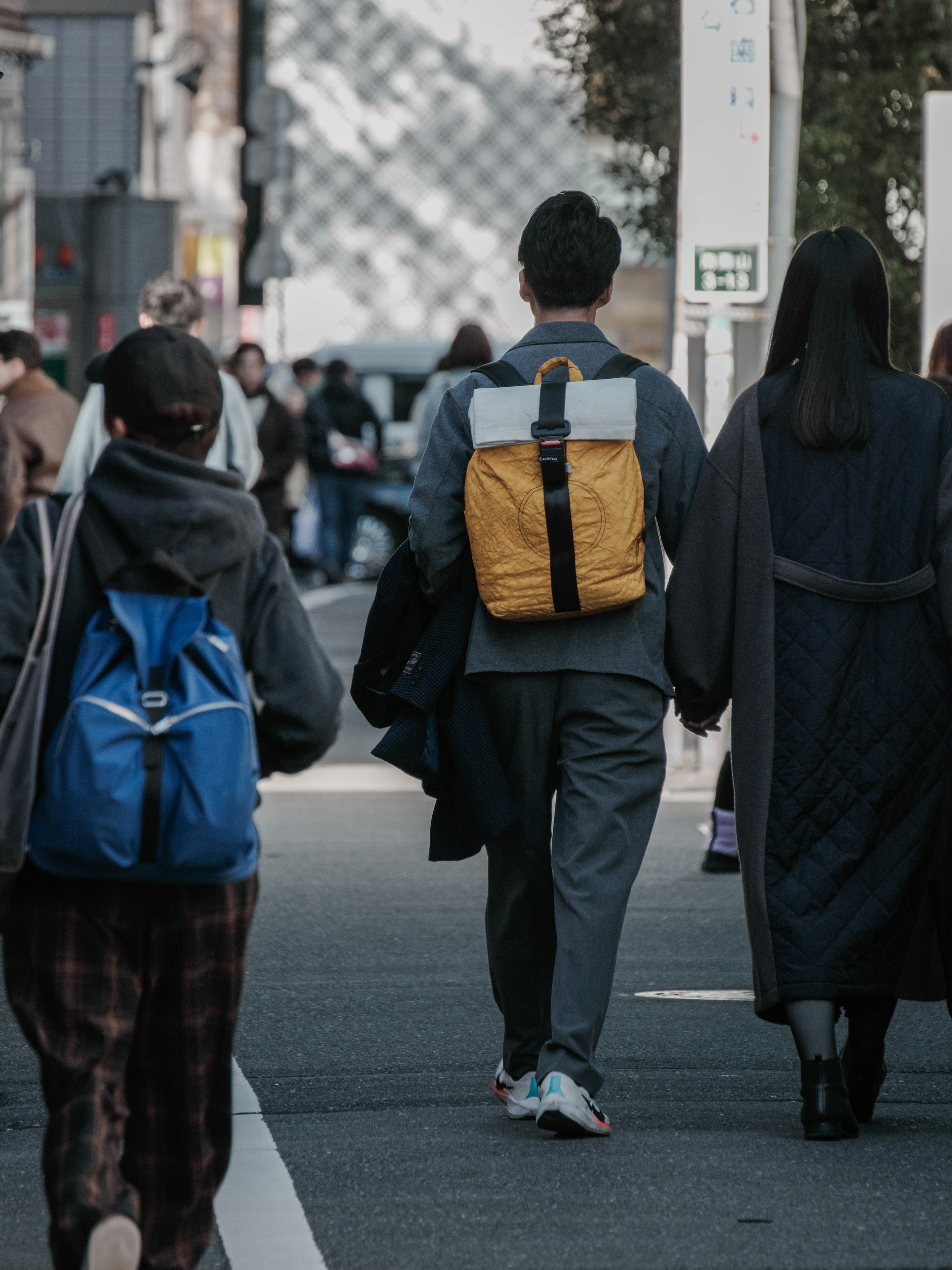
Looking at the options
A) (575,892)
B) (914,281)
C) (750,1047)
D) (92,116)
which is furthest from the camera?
(92,116)

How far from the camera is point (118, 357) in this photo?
328cm

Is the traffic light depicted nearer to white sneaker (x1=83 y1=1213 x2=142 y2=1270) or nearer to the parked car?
the parked car

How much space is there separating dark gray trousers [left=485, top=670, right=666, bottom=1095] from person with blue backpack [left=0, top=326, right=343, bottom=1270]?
112 cm

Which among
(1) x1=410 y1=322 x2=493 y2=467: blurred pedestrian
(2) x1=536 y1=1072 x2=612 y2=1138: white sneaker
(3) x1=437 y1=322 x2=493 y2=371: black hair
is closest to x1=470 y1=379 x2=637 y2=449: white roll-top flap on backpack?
(2) x1=536 y1=1072 x2=612 y2=1138: white sneaker

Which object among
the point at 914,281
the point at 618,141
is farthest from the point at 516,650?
the point at 618,141

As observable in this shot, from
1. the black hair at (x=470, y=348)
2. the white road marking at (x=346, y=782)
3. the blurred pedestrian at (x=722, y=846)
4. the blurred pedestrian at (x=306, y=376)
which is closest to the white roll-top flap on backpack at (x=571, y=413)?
the blurred pedestrian at (x=722, y=846)

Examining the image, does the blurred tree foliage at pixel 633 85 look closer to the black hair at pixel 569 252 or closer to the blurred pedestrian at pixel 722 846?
the blurred pedestrian at pixel 722 846

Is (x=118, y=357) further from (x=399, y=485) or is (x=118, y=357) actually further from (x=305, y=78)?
(x=305, y=78)

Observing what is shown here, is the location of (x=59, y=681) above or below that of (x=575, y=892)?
above

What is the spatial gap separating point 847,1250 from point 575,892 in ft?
3.15

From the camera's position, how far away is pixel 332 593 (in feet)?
60.5

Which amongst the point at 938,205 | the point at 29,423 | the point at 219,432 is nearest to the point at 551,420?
the point at 219,432

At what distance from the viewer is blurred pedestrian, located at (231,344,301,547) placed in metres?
12.7

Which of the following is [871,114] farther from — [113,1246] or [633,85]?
[113,1246]
